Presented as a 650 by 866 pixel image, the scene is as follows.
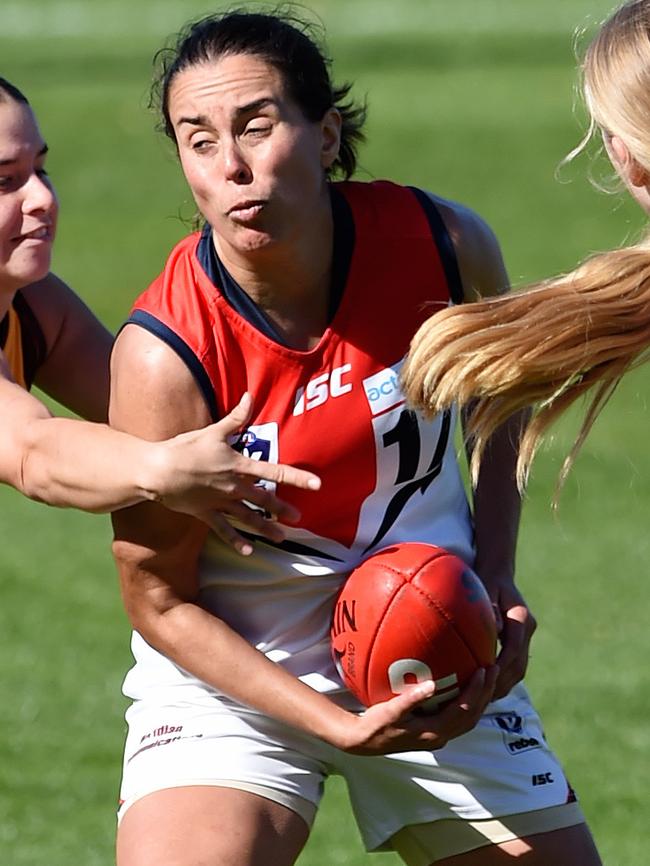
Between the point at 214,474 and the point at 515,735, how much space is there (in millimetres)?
1241

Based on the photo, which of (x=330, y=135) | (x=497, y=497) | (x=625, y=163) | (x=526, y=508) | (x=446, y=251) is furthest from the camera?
(x=526, y=508)

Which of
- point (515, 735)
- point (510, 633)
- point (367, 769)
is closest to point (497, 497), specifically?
point (510, 633)

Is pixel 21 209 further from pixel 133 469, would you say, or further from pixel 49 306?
→ pixel 133 469

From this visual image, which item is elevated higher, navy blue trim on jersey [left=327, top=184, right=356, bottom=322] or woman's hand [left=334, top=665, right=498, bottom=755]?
navy blue trim on jersey [left=327, top=184, right=356, bottom=322]

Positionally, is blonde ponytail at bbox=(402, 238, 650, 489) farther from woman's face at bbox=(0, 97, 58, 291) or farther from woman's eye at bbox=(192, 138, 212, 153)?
woman's face at bbox=(0, 97, 58, 291)

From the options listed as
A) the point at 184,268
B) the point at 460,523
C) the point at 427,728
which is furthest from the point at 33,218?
the point at 427,728

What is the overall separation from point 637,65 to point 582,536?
18.8ft

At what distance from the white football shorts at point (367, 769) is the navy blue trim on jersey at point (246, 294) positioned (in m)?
0.91

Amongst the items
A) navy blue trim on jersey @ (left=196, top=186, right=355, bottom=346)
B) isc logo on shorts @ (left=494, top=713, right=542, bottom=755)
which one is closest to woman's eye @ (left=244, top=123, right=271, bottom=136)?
navy blue trim on jersey @ (left=196, top=186, right=355, bottom=346)

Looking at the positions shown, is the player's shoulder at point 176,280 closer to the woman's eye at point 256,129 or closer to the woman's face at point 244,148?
the woman's face at point 244,148

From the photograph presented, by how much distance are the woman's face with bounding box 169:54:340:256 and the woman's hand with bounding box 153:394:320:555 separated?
507mm

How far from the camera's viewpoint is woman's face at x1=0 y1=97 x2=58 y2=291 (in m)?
4.37

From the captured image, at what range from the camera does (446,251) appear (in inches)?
166

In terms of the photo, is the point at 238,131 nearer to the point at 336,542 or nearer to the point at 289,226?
the point at 289,226
